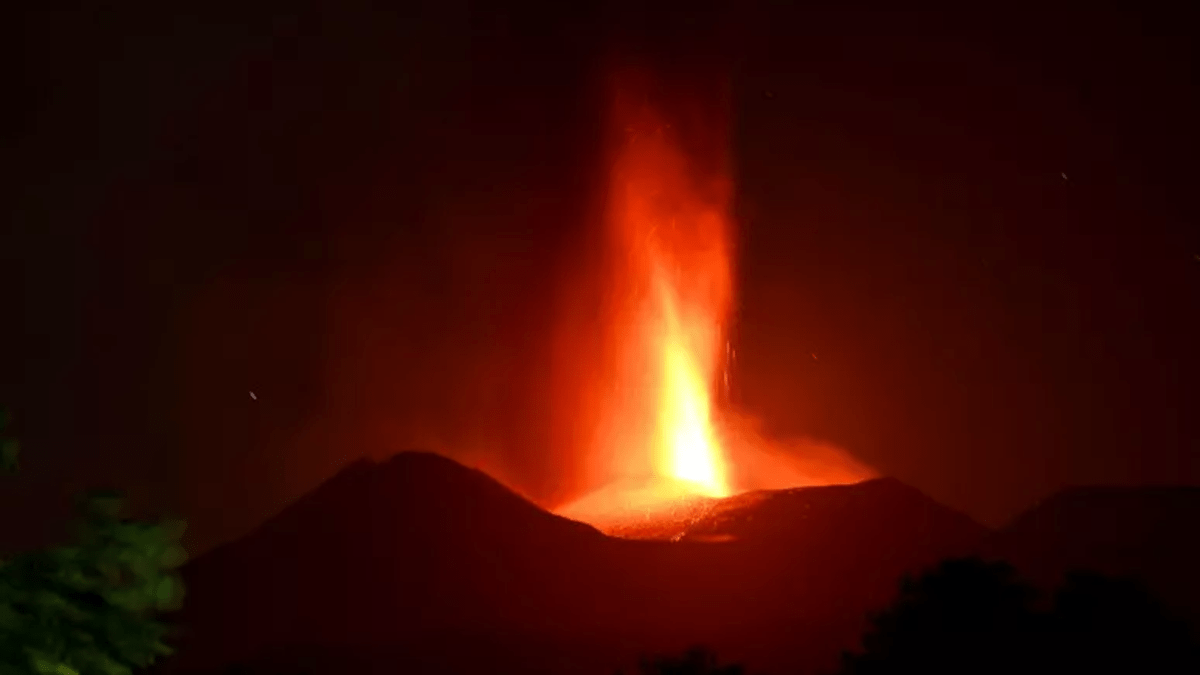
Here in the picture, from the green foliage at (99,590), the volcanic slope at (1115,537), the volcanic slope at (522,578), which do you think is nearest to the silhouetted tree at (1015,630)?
the green foliage at (99,590)

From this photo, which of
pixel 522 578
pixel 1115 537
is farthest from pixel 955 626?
pixel 1115 537

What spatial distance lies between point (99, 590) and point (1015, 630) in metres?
15.9

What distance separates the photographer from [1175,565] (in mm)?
55031

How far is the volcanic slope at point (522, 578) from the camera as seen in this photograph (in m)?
49.8

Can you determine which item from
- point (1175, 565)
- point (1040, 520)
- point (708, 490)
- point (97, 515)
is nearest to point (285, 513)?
point (708, 490)

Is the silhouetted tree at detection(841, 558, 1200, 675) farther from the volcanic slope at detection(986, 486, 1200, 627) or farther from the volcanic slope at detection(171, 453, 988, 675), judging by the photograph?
the volcanic slope at detection(986, 486, 1200, 627)

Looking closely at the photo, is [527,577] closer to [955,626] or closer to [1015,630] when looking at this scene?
[955,626]

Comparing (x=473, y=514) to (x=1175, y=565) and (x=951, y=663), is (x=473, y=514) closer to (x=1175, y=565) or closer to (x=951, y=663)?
(x=1175, y=565)

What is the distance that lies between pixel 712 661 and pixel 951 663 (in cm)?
537

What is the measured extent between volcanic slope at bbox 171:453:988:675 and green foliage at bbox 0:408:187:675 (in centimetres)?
3899

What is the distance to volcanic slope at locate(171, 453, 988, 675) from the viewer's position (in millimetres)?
49844

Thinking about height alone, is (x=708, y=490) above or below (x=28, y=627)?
above

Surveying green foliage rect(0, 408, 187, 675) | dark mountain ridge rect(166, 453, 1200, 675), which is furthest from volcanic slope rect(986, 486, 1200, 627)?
green foliage rect(0, 408, 187, 675)

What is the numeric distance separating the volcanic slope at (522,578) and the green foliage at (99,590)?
128 feet
